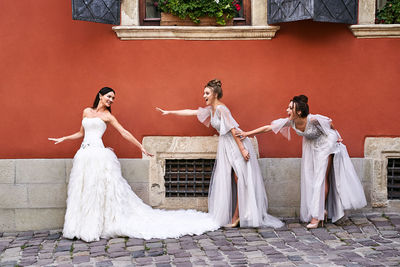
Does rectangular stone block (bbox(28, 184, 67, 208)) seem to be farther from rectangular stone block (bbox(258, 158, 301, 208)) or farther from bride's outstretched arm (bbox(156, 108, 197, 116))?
rectangular stone block (bbox(258, 158, 301, 208))

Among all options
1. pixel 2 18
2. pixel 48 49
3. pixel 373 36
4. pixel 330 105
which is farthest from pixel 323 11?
pixel 2 18

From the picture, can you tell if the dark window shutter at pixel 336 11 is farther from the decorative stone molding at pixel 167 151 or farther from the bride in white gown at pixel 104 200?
the bride in white gown at pixel 104 200

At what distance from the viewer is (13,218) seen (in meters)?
6.02

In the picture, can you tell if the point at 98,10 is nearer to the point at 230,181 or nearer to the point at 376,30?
the point at 230,181

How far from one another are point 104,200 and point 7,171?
5.09ft

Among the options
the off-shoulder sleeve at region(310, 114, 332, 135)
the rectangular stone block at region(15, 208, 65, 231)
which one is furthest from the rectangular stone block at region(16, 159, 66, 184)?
the off-shoulder sleeve at region(310, 114, 332, 135)

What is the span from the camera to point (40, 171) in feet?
19.8

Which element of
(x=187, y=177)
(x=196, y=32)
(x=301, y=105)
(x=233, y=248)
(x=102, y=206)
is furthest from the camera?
(x=187, y=177)

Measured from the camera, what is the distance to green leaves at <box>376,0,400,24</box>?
20.0 ft

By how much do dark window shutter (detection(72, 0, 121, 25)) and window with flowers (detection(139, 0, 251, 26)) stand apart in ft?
1.35

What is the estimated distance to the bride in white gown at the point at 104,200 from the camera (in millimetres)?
5379

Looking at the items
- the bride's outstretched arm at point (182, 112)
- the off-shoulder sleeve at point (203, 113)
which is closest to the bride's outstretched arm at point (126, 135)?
the bride's outstretched arm at point (182, 112)

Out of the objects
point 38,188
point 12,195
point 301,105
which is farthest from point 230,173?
point 12,195

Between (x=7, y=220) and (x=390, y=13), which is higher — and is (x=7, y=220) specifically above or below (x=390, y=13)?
below
